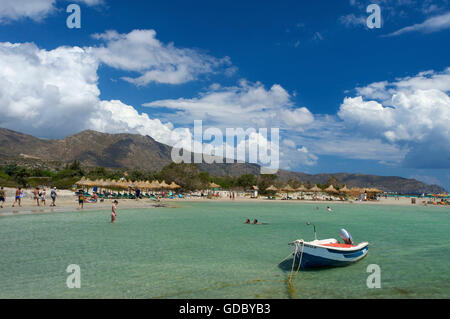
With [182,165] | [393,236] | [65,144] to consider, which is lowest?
[393,236]

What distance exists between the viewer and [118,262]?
36.9 feet

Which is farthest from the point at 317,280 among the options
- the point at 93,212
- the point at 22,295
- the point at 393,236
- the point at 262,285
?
the point at 93,212

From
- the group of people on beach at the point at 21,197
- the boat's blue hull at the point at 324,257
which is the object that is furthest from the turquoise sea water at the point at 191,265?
the group of people on beach at the point at 21,197

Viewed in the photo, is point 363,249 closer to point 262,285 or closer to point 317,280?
point 317,280

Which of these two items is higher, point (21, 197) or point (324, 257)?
point (21, 197)

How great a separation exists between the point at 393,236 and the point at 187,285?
14916 mm
